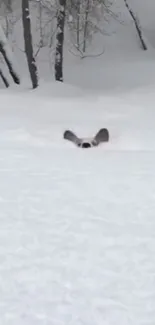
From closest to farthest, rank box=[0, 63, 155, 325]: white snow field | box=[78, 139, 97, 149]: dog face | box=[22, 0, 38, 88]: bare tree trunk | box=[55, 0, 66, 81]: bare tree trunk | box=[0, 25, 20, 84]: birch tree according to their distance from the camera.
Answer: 1. box=[0, 63, 155, 325]: white snow field
2. box=[78, 139, 97, 149]: dog face
3. box=[22, 0, 38, 88]: bare tree trunk
4. box=[0, 25, 20, 84]: birch tree
5. box=[55, 0, 66, 81]: bare tree trunk

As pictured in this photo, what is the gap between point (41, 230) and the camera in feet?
16.3

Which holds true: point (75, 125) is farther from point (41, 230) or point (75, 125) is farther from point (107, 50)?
point (107, 50)

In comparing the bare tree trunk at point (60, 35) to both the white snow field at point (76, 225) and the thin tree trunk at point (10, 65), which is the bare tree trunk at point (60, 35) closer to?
the thin tree trunk at point (10, 65)

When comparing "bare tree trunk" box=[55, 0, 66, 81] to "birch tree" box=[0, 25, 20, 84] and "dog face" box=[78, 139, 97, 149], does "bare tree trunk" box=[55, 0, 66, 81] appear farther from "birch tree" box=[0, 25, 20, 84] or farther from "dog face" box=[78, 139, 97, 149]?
"dog face" box=[78, 139, 97, 149]

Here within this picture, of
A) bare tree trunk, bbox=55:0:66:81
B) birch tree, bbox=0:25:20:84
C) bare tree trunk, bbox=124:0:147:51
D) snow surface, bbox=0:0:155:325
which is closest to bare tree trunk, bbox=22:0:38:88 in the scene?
birch tree, bbox=0:25:20:84

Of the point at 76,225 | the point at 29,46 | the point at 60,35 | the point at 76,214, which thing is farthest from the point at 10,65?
the point at 76,225

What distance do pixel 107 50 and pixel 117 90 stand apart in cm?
468

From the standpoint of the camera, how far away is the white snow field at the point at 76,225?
3.72 meters

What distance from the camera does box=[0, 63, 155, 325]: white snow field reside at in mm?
3717

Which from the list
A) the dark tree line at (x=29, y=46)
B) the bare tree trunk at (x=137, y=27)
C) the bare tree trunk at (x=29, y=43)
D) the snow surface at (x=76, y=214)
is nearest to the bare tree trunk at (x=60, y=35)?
the dark tree line at (x=29, y=46)

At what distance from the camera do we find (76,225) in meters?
5.09

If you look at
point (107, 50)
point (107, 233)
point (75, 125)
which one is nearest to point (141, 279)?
point (107, 233)

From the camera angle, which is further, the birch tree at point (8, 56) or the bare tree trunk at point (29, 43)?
the birch tree at point (8, 56)

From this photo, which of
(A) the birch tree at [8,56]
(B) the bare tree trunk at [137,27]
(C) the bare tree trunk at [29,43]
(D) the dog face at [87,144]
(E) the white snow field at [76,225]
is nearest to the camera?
(E) the white snow field at [76,225]
